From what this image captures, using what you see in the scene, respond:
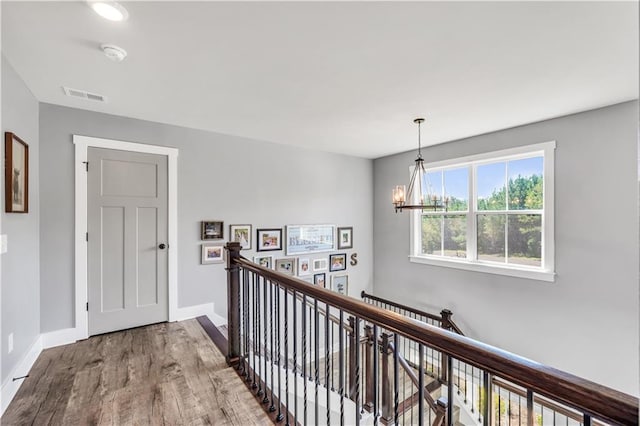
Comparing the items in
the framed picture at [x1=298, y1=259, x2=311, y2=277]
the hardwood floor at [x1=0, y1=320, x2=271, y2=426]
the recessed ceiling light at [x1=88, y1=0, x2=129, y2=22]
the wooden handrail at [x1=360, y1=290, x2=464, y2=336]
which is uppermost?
the recessed ceiling light at [x1=88, y1=0, x2=129, y2=22]

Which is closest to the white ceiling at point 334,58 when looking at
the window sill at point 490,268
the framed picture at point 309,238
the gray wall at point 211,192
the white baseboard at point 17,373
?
the gray wall at point 211,192

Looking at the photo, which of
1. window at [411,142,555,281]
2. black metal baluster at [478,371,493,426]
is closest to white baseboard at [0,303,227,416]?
black metal baluster at [478,371,493,426]

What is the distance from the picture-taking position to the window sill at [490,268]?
3.36 meters

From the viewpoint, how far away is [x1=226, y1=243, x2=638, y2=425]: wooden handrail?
0.61 m

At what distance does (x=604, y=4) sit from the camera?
4.99 feet

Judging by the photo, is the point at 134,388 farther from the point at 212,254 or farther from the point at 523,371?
the point at 523,371

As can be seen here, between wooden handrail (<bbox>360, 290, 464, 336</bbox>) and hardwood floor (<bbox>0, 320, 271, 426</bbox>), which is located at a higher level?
hardwood floor (<bbox>0, 320, 271, 426</bbox>)

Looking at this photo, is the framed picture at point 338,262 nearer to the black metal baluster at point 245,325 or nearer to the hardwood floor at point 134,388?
the hardwood floor at point 134,388

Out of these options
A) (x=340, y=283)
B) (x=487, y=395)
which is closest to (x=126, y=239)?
(x=340, y=283)

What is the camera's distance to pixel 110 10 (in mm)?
1550

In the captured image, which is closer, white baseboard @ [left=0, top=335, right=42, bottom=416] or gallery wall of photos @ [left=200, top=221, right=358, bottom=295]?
white baseboard @ [left=0, top=335, right=42, bottom=416]

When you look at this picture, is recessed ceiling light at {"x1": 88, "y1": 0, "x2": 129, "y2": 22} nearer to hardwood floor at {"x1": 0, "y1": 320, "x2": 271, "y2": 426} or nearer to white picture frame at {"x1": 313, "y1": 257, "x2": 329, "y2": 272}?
hardwood floor at {"x1": 0, "y1": 320, "x2": 271, "y2": 426}

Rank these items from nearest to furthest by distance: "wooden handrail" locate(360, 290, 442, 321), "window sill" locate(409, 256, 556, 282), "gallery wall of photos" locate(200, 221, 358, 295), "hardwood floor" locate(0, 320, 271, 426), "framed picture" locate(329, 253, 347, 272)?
"hardwood floor" locate(0, 320, 271, 426), "window sill" locate(409, 256, 556, 282), "gallery wall of photos" locate(200, 221, 358, 295), "wooden handrail" locate(360, 290, 442, 321), "framed picture" locate(329, 253, 347, 272)

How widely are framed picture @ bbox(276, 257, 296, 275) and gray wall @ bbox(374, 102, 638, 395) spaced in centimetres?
250
